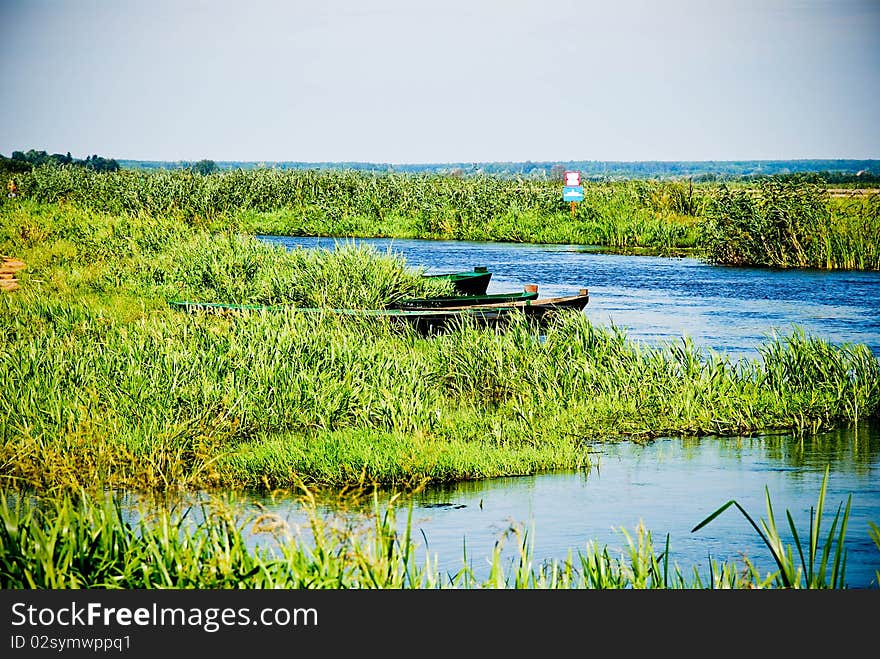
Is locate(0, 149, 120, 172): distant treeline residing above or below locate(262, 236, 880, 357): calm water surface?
above

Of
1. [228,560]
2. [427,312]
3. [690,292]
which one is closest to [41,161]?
[690,292]

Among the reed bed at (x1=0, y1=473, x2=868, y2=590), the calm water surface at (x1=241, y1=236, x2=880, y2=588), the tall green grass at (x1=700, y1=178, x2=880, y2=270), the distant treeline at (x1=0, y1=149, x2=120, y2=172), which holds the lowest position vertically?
the calm water surface at (x1=241, y1=236, x2=880, y2=588)

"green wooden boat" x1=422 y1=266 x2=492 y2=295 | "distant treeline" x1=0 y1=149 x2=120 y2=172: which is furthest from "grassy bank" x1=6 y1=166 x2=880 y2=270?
"green wooden boat" x1=422 y1=266 x2=492 y2=295

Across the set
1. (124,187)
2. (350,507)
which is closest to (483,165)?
(124,187)

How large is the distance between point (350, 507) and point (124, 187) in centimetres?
2781

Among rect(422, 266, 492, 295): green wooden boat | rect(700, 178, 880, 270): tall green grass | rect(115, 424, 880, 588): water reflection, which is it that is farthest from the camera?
rect(700, 178, 880, 270): tall green grass

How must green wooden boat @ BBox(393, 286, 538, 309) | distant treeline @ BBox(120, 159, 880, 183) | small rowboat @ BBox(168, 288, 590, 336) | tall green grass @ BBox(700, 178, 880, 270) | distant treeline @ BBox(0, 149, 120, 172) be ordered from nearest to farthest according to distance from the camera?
small rowboat @ BBox(168, 288, 590, 336)
green wooden boat @ BBox(393, 286, 538, 309)
tall green grass @ BBox(700, 178, 880, 270)
distant treeline @ BBox(0, 149, 120, 172)
distant treeline @ BBox(120, 159, 880, 183)

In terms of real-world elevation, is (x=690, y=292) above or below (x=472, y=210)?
below

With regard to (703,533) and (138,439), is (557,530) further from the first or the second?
(138,439)

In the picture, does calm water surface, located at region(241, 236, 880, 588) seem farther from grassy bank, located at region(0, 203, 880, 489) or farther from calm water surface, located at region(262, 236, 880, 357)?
calm water surface, located at region(262, 236, 880, 357)

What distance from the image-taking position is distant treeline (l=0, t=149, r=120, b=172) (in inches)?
1384

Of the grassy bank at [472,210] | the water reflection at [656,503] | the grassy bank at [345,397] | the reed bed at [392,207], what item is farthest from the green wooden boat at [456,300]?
the reed bed at [392,207]

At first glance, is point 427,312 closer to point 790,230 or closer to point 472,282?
point 472,282

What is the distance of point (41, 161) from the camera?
37.5 meters
